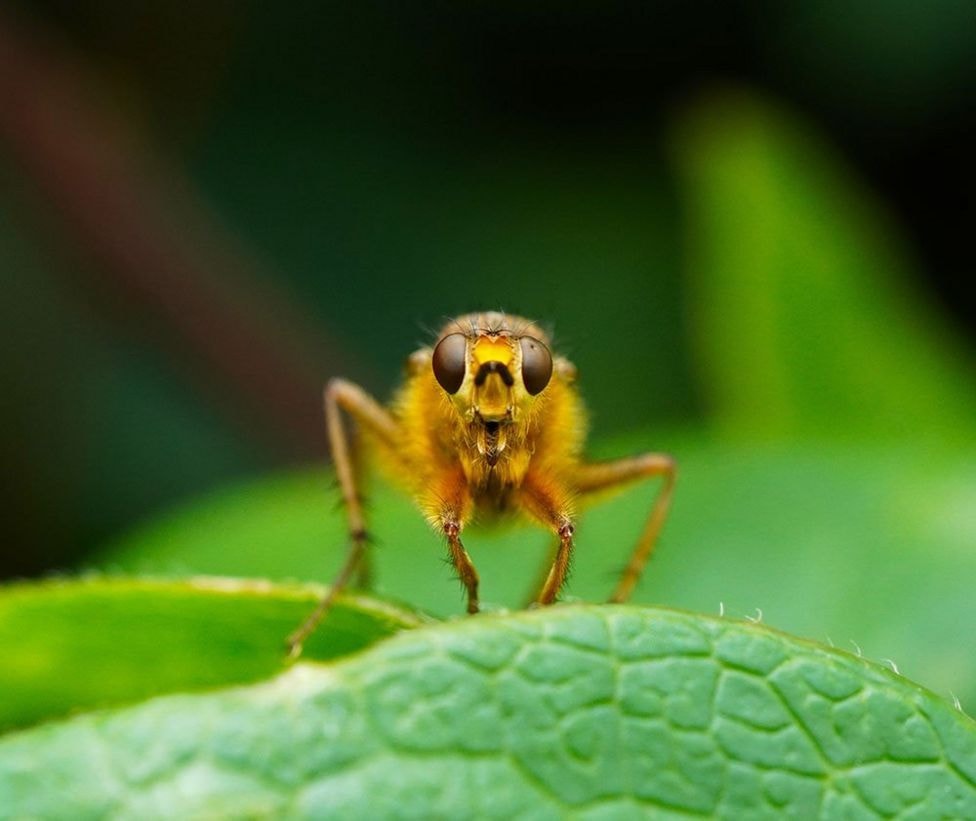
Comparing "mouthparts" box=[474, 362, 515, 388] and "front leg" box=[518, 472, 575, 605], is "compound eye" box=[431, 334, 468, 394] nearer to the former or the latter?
"mouthparts" box=[474, 362, 515, 388]

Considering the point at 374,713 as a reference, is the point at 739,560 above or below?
above

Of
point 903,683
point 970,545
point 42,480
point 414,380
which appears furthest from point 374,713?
point 42,480

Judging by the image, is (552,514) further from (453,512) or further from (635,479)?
(635,479)

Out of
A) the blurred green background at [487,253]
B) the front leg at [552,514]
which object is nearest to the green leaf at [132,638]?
the front leg at [552,514]

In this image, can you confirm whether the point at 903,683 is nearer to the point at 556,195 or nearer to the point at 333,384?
the point at 333,384

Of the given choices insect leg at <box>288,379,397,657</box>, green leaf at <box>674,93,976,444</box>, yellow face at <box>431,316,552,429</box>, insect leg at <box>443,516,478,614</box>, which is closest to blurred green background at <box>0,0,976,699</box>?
green leaf at <box>674,93,976,444</box>

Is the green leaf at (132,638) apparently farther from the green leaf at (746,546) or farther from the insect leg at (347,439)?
the green leaf at (746,546)

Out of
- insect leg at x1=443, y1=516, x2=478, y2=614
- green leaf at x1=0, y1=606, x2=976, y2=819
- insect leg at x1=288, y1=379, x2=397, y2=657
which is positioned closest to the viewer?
green leaf at x1=0, y1=606, x2=976, y2=819
